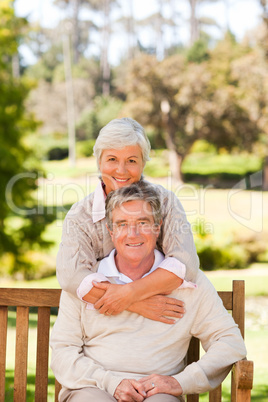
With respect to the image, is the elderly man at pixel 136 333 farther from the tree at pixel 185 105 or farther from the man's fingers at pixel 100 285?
the tree at pixel 185 105

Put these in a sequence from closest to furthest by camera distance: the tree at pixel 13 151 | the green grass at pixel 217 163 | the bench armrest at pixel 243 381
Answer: the bench armrest at pixel 243 381
the tree at pixel 13 151
the green grass at pixel 217 163

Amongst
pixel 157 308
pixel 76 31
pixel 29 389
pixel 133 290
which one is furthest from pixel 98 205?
pixel 76 31

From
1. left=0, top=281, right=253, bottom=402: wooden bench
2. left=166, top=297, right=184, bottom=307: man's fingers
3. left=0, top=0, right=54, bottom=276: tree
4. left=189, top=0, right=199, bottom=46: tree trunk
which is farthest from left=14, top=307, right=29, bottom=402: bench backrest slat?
left=189, top=0, right=199, bottom=46: tree trunk

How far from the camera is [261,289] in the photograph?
38.7 feet

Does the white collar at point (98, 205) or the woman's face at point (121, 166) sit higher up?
the woman's face at point (121, 166)

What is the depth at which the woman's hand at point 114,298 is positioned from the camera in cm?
236

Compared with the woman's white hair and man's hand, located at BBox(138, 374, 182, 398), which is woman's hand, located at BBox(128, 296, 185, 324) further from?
the woman's white hair

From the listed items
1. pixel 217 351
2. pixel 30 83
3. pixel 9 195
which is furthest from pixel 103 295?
pixel 30 83

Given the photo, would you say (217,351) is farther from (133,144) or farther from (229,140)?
(229,140)

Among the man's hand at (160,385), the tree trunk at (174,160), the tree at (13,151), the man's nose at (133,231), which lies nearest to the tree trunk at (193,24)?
the tree trunk at (174,160)

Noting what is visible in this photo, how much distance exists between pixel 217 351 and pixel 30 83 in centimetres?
1018

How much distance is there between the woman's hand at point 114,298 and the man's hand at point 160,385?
0.33 metres

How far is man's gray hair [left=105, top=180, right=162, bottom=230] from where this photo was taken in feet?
8.00

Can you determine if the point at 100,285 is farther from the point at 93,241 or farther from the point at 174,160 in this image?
the point at 174,160
